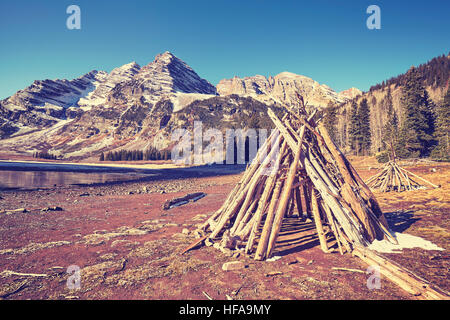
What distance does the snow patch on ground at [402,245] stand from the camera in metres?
5.54

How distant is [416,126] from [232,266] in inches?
1737

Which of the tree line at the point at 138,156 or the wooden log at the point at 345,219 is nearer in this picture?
the wooden log at the point at 345,219

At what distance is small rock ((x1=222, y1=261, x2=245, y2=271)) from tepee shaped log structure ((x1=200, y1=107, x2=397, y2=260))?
56cm

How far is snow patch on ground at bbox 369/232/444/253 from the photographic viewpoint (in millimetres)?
5539

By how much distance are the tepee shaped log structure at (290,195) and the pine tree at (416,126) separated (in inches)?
1495

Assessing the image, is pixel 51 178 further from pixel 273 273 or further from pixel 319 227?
pixel 319 227

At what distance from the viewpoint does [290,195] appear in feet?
21.6

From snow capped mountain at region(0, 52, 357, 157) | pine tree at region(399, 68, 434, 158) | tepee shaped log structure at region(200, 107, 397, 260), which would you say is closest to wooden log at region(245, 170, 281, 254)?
tepee shaped log structure at region(200, 107, 397, 260)

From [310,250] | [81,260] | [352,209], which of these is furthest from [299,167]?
[81,260]

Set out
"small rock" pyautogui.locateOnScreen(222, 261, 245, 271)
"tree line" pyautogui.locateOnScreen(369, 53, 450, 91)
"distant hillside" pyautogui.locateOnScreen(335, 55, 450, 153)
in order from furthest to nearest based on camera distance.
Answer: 1. "tree line" pyautogui.locateOnScreen(369, 53, 450, 91)
2. "distant hillside" pyautogui.locateOnScreen(335, 55, 450, 153)
3. "small rock" pyautogui.locateOnScreen(222, 261, 245, 271)

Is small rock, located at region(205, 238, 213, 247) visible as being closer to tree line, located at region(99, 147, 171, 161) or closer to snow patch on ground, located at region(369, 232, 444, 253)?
snow patch on ground, located at region(369, 232, 444, 253)

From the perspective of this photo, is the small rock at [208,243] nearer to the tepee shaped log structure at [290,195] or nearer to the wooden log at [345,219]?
the tepee shaped log structure at [290,195]

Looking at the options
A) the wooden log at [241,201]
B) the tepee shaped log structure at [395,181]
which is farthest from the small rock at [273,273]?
the tepee shaped log structure at [395,181]

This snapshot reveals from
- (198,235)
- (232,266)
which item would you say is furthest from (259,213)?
(198,235)
